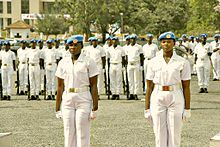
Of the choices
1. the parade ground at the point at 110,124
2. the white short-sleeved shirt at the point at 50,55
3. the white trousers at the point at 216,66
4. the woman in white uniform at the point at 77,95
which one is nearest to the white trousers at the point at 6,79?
the parade ground at the point at 110,124

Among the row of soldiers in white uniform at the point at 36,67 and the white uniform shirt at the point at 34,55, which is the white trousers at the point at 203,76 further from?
the white uniform shirt at the point at 34,55

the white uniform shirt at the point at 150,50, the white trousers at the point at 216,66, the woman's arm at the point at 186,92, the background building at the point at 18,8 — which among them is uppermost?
the background building at the point at 18,8

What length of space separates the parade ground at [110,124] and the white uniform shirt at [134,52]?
53.5 inches

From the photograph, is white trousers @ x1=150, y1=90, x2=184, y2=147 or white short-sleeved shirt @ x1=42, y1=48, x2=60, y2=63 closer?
white trousers @ x1=150, y1=90, x2=184, y2=147

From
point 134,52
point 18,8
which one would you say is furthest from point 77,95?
point 18,8

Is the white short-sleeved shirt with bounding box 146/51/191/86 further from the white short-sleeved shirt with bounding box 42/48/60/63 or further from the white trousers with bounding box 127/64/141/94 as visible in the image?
the white short-sleeved shirt with bounding box 42/48/60/63

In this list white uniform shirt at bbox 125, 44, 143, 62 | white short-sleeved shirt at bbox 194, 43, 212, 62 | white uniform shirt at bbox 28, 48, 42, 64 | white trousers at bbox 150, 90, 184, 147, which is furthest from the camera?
white short-sleeved shirt at bbox 194, 43, 212, 62

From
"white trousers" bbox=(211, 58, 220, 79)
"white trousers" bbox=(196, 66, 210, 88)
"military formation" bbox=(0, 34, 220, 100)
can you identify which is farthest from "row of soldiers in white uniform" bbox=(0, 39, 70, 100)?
"white trousers" bbox=(211, 58, 220, 79)

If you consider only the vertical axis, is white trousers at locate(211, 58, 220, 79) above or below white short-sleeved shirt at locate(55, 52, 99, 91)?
above

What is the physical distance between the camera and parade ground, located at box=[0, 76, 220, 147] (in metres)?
11.2

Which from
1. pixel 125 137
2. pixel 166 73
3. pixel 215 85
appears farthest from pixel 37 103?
pixel 166 73

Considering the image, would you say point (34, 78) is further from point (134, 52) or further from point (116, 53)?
point (134, 52)

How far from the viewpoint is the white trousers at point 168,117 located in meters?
8.08

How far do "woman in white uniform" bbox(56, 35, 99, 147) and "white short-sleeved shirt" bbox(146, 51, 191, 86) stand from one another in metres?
0.92
